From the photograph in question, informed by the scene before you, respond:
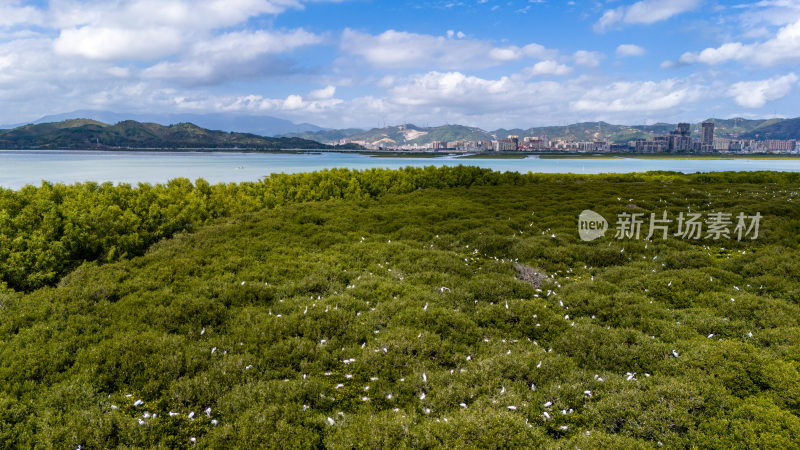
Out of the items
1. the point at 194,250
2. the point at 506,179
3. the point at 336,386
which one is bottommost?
the point at 336,386

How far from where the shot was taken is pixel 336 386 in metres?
5.23

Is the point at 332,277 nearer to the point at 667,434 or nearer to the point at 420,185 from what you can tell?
the point at 667,434

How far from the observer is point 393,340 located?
20.2ft

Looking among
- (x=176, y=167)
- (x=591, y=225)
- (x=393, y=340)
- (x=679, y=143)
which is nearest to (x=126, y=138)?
(x=176, y=167)

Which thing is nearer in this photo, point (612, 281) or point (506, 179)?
point (612, 281)

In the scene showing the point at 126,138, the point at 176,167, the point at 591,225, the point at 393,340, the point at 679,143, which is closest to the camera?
the point at 393,340

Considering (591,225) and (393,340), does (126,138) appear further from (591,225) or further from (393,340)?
(393,340)

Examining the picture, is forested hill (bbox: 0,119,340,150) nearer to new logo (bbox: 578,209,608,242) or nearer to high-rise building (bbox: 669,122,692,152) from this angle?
high-rise building (bbox: 669,122,692,152)

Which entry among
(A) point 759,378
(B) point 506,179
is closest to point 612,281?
(A) point 759,378

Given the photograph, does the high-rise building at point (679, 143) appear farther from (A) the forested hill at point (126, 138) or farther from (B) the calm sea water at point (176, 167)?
(A) the forested hill at point (126, 138)

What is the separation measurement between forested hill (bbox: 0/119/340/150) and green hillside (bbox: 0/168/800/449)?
160 meters

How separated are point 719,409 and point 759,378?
1154mm

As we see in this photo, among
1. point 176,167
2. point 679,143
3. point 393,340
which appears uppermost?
point 679,143

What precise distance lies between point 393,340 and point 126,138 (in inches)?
7934
